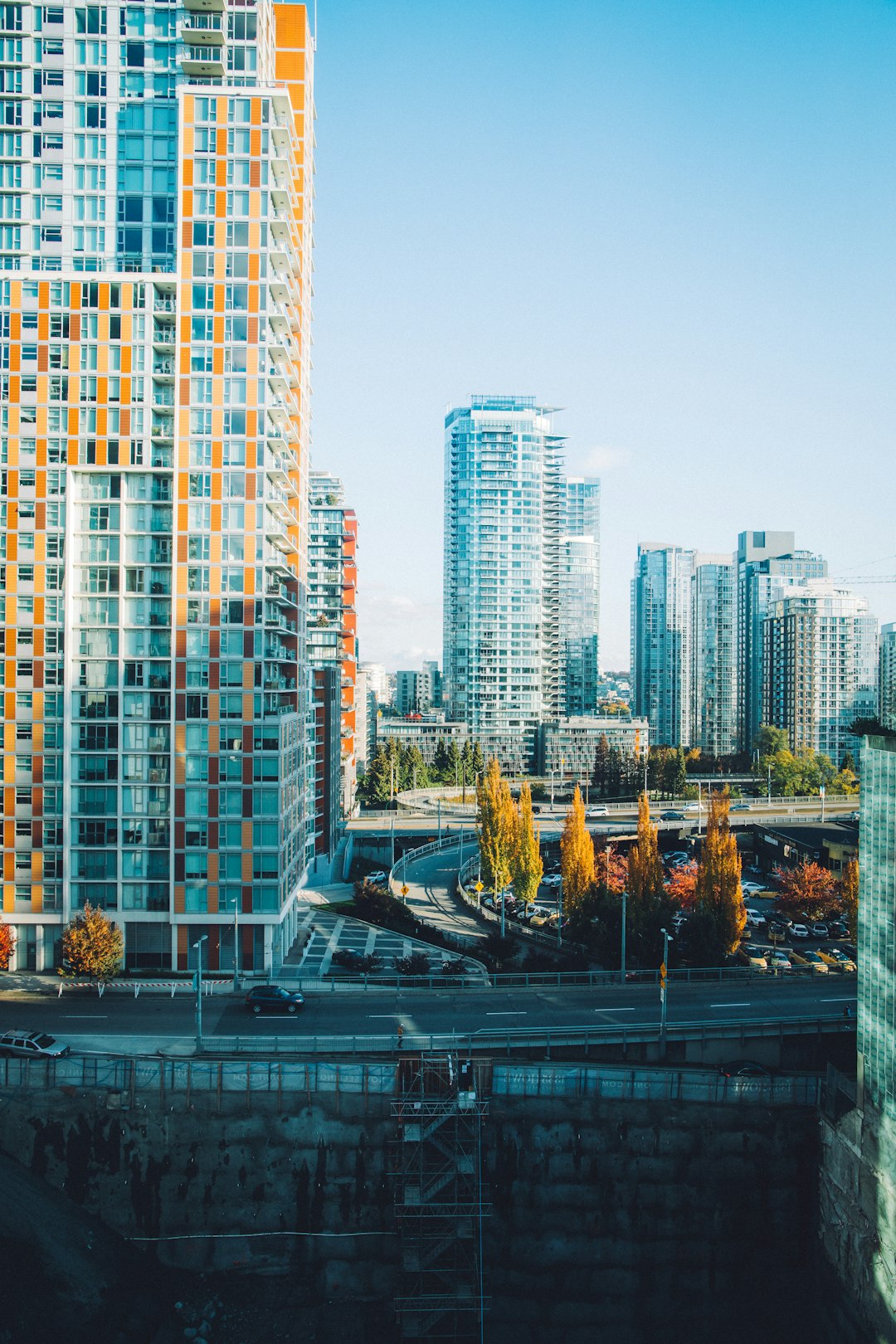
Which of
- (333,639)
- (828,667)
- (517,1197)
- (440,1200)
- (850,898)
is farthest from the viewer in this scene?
(828,667)

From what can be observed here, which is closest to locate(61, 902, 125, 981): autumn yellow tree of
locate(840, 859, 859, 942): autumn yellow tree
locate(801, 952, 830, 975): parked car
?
locate(801, 952, 830, 975): parked car

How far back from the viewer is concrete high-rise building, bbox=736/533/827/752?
16225cm

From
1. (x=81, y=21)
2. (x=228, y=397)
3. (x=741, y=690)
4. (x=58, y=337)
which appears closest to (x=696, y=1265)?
(x=228, y=397)

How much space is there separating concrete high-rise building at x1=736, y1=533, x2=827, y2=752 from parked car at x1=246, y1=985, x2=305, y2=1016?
128 metres

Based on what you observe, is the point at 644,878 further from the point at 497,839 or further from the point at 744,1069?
the point at 744,1069

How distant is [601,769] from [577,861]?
71.2m

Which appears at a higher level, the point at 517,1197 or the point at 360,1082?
the point at 360,1082

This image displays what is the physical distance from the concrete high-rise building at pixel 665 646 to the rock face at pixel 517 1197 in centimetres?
14600

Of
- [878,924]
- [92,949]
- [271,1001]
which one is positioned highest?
[878,924]

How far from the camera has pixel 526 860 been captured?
223 feet

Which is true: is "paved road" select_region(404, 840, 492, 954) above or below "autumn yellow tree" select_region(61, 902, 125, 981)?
below

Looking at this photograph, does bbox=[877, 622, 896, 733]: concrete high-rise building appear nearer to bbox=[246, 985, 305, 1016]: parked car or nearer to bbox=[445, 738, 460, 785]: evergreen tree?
bbox=[246, 985, 305, 1016]: parked car

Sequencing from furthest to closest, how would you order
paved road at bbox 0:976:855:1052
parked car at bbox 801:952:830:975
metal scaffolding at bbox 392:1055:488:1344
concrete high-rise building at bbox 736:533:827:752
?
concrete high-rise building at bbox 736:533:827:752 < parked car at bbox 801:952:830:975 < paved road at bbox 0:976:855:1052 < metal scaffolding at bbox 392:1055:488:1344

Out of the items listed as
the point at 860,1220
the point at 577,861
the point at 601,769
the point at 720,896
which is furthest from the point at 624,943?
the point at 601,769
